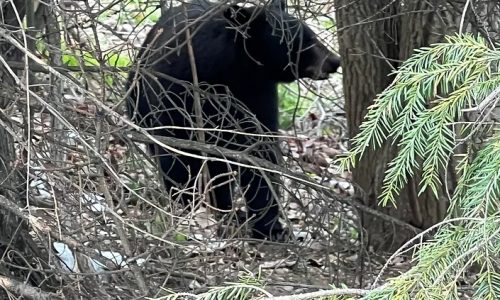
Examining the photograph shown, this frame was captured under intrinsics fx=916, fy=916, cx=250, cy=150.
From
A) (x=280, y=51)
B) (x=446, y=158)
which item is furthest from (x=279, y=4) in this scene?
(x=446, y=158)

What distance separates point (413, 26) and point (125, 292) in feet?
7.06

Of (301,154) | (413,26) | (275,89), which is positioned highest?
(413,26)

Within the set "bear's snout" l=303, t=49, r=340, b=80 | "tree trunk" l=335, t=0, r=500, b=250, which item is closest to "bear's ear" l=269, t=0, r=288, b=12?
"tree trunk" l=335, t=0, r=500, b=250

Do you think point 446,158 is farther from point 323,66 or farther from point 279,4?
point 323,66

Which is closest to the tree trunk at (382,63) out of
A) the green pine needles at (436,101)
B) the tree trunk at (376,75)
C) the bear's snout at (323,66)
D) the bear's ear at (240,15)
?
the tree trunk at (376,75)

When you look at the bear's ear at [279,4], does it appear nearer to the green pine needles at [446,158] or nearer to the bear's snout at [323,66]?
the bear's snout at [323,66]

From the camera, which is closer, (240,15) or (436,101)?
(436,101)

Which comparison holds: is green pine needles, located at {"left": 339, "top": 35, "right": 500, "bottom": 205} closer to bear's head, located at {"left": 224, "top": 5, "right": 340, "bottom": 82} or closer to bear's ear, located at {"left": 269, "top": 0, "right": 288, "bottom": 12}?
bear's ear, located at {"left": 269, "top": 0, "right": 288, "bottom": 12}

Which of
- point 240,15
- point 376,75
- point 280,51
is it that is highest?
point 240,15

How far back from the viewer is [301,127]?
8.04 m

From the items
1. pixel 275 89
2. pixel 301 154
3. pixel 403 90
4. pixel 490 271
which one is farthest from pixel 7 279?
pixel 301 154

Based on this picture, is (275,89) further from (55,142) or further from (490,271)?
(490,271)

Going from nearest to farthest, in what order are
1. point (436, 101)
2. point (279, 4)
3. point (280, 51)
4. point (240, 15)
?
1. point (436, 101)
2. point (279, 4)
3. point (240, 15)
4. point (280, 51)

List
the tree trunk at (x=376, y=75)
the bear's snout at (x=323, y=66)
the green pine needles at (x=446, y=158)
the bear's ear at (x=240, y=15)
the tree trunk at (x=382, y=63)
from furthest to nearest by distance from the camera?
1. the bear's snout at (x=323, y=66)
2. the bear's ear at (x=240, y=15)
3. the tree trunk at (x=376, y=75)
4. the tree trunk at (x=382, y=63)
5. the green pine needles at (x=446, y=158)
